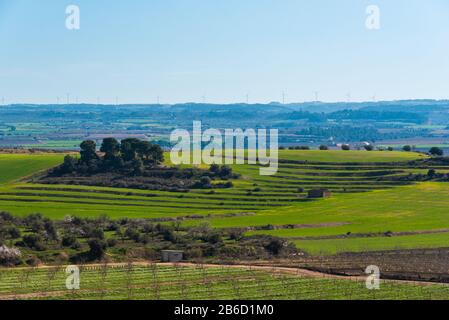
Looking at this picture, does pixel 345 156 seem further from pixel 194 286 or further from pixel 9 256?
pixel 194 286

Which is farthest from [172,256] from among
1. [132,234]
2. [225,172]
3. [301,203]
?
[225,172]

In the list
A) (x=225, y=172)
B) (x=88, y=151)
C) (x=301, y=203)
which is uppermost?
(x=88, y=151)

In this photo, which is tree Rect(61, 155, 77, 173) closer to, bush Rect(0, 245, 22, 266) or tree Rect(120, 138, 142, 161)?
tree Rect(120, 138, 142, 161)

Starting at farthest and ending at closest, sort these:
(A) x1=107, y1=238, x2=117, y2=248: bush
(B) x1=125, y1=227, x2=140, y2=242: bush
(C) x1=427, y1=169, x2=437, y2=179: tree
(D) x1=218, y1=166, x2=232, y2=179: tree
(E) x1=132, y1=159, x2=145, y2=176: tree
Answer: (C) x1=427, y1=169, x2=437, y2=179: tree, (E) x1=132, y1=159, x2=145, y2=176: tree, (D) x1=218, y1=166, x2=232, y2=179: tree, (B) x1=125, y1=227, x2=140, y2=242: bush, (A) x1=107, y1=238, x2=117, y2=248: bush

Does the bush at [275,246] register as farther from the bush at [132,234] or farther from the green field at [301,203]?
the bush at [132,234]

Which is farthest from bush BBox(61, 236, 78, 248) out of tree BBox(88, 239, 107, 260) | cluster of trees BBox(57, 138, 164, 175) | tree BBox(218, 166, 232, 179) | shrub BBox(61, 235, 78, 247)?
cluster of trees BBox(57, 138, 164, 175)

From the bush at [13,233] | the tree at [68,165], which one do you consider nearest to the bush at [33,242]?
the bush at [13,233]
